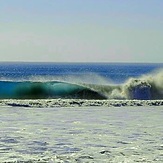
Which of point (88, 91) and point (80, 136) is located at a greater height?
point (88, 91)

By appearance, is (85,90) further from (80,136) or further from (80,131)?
(80,136)

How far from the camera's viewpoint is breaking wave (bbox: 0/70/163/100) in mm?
30047

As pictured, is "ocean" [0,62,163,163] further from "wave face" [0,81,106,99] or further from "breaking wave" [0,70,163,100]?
"wave face" [0,81,106,99]

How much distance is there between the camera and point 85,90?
102ft

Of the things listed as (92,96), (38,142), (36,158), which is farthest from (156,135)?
(92,96)

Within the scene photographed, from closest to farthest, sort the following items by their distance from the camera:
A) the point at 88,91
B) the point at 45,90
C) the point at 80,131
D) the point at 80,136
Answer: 1. the point at 80,136
2. the point at 80,131
3. the point at 45,90
4. the point at 88,91

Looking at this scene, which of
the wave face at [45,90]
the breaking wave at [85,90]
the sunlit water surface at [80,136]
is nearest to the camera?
the sunlit water surface at [80,136]

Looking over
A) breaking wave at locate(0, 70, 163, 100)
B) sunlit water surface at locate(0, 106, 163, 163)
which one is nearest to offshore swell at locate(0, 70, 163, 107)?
breaking wave at locate(0, 70, 163, 100)

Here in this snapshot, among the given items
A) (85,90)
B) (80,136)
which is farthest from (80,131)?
(85,90)

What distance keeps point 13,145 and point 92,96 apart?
21.0m

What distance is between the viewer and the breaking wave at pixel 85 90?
30.0m

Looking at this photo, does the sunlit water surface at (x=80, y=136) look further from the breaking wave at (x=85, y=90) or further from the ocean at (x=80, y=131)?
the breaking wave at (x=85, y=90)

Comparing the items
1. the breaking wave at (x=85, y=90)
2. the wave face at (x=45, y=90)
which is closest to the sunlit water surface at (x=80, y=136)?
the wave face at (x=45, y=90)

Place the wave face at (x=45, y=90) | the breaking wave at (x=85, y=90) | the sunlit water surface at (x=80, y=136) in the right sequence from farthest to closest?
the breaking wave at (x=85, y=90)
the wave face at (x=45, y=90)
the sunlit water surface at (x=80, y=136)
